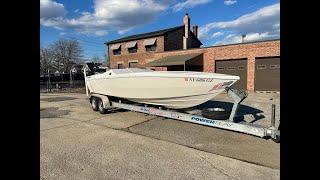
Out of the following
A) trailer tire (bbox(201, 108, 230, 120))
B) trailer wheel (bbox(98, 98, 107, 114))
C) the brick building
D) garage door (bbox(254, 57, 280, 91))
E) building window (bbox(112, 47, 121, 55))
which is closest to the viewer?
trailer tire (bbox(201, 108, 230, 120))

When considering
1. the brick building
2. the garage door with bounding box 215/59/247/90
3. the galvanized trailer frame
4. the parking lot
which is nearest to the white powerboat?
the galvanized trailer frame

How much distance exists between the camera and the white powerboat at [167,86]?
7.99 metres

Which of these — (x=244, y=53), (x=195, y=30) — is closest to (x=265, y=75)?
(x=244, y=53)

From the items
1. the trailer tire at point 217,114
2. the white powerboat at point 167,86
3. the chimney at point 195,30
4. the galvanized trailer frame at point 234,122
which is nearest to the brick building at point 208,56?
the chimney at point 195,30

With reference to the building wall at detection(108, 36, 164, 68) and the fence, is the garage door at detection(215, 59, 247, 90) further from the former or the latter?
the fence

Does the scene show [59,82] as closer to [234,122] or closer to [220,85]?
[220,85]

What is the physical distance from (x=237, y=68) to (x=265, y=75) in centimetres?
243

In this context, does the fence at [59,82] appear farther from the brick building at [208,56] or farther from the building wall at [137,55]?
the brick building at [208,56]

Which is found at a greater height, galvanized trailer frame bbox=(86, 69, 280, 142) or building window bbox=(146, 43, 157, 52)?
building window bbox=(146, 43, 157, 52)

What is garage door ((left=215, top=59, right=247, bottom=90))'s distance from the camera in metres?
22.0

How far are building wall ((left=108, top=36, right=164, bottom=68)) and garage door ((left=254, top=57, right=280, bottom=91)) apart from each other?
12.6m

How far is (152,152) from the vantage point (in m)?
5.89
